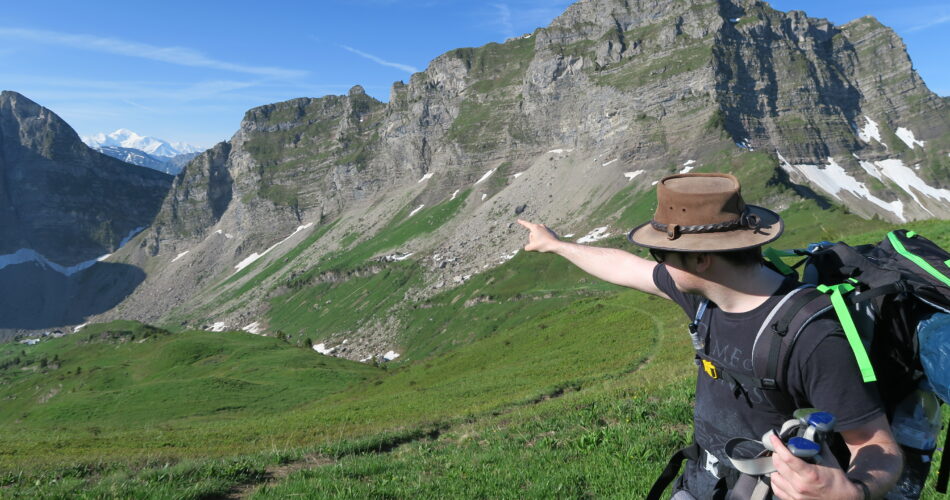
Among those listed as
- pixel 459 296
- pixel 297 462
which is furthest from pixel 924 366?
pixel 459 296

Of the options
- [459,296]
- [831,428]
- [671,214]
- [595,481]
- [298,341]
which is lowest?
[298,341]

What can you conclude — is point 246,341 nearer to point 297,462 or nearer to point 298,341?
point 297,462

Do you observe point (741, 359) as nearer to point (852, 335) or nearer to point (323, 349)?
point (852, 335)

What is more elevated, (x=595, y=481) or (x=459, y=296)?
(x=595, y=481)

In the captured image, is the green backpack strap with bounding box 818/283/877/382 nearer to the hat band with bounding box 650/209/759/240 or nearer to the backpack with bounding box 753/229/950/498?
the backpack with bounding box 753/229/950/498

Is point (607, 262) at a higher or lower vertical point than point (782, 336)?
higher

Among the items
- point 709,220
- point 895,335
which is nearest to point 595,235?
point 709,220

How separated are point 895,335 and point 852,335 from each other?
0.49 meters

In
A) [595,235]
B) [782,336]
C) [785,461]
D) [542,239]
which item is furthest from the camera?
[595,235]

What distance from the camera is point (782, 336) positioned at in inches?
143

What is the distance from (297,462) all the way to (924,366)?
12.9m

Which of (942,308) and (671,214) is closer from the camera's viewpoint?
(942,308)

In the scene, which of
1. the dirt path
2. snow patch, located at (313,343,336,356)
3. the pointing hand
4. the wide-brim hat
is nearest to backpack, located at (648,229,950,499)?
the wide-brim hat

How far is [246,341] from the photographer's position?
77812 mm
